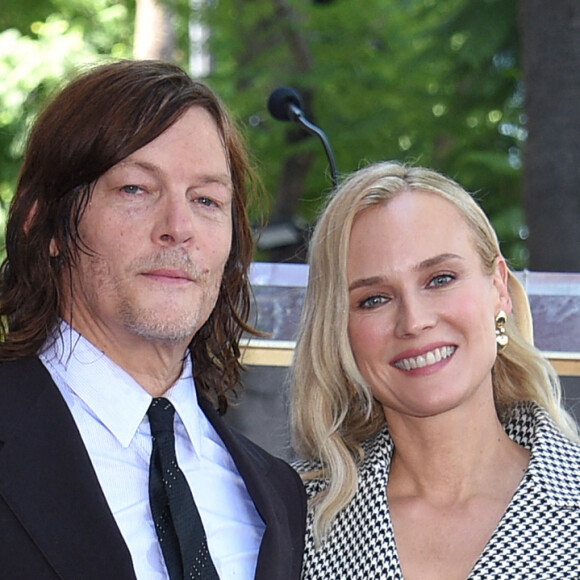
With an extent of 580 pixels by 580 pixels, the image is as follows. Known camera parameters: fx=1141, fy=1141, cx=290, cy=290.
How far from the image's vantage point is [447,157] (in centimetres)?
905

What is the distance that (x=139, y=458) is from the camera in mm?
2684

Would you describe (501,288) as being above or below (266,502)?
above

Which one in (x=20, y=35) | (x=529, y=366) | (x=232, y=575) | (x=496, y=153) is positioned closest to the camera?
(x=232, y=575)

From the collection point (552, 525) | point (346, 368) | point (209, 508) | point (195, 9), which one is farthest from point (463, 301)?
point (195, 9)

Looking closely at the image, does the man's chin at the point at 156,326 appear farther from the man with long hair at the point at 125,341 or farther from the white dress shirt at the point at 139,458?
the white dress shirt at the point at 139,458

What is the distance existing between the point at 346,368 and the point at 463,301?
42cm

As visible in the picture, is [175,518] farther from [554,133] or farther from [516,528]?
[554,133]

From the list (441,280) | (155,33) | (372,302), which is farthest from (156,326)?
(155,33)

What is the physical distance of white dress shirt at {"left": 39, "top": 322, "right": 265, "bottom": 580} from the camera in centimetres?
260

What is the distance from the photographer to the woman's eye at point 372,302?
3.27m

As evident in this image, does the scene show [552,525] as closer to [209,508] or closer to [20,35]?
[209,508]

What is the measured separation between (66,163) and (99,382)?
0.55 metres

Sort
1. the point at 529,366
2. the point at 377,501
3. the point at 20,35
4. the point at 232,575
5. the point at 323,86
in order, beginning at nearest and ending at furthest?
the point at 232,575 < the point at 377,501 < the point at 529,366 < the point at 323,86 < the point at 20,35

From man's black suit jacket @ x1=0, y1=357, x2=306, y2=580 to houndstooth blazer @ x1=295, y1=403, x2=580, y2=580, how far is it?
2.80 ft
